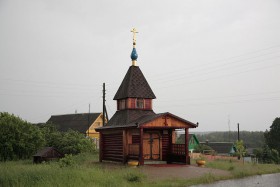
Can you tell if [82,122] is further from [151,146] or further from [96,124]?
[151,146]

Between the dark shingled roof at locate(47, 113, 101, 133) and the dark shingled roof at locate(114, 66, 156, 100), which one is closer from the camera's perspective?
the dark shingled roof at locate(114, 66, 156, 100)

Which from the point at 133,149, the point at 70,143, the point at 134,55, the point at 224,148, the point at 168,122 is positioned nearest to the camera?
the point at 168,122

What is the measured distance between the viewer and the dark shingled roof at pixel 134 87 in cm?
2527

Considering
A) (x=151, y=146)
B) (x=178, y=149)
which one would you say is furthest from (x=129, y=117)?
(x=178, y=149)

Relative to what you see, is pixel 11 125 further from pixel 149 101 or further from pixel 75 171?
pixel 75 171

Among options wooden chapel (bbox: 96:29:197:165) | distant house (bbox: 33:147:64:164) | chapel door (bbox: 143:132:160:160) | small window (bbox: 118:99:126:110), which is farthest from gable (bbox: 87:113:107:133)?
chapel door (bbox: 143:132:160:160)

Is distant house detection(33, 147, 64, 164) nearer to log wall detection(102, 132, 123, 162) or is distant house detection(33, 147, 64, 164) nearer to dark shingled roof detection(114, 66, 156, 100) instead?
log wall detection(102, 132, 123, 162)

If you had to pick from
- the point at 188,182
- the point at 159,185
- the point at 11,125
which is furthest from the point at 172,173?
the point at 11,125

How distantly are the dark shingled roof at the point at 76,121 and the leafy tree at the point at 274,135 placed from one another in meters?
32.4

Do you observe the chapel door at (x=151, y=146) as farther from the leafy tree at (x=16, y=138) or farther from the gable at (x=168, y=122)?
the leafy tree at (x=16, y=138)

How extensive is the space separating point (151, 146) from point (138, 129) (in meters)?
2.12

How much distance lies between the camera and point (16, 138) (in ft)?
93.5

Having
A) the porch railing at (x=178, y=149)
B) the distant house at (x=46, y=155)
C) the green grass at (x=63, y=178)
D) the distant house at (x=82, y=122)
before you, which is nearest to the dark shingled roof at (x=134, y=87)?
the porch railing at (x=178, y=149)

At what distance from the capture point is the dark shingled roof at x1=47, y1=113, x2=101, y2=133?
51.6 meters
